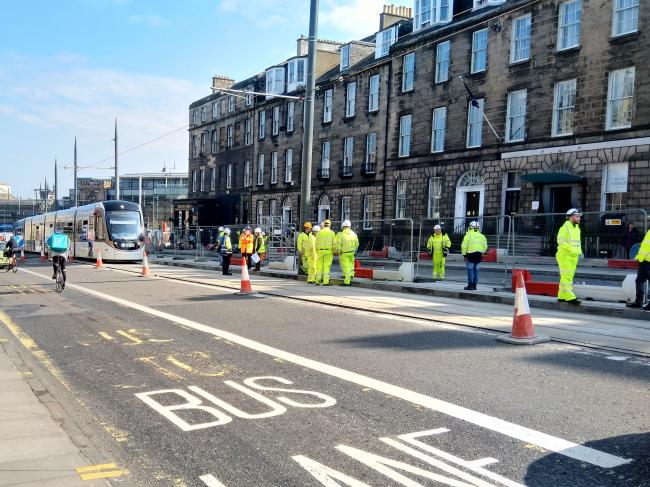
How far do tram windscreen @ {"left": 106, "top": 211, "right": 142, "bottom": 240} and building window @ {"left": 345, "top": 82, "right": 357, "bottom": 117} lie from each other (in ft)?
54.1

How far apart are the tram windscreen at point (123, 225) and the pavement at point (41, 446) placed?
83.6ft

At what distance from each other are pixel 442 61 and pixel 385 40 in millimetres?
7065

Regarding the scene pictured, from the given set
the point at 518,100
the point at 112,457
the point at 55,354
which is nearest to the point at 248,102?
the point at 518,100

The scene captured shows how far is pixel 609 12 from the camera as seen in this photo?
78.7 feet

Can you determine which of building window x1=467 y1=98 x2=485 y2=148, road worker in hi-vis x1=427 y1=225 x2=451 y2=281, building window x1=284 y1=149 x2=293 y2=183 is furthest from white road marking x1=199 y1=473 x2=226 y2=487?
building window x1=284 y1=149 x2=293 y2=183

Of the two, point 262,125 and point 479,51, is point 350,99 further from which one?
point 262,125

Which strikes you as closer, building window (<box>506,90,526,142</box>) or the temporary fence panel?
the temporary fence panel

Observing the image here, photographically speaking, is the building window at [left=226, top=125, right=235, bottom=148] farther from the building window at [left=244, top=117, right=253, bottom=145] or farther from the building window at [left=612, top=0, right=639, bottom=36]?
the building window at [left=612, top=0, right=639, bottom=36]

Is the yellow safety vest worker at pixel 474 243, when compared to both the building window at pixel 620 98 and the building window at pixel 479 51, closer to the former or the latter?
the building window at pixel 620 98

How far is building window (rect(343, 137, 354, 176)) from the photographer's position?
39362mm

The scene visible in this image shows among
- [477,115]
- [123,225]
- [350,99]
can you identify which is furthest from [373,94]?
[123,225]

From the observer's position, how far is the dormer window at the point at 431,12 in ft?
108

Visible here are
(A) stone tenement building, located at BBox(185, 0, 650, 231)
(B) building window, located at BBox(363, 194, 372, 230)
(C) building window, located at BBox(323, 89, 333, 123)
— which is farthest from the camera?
(C) building window, located at BBox(323, 89, 333, 123)

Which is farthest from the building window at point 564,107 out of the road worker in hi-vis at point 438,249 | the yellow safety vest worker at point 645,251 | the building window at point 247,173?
the building window at point 247,173
